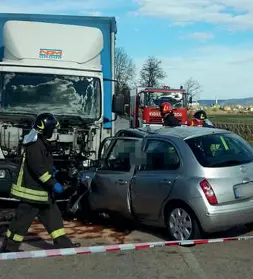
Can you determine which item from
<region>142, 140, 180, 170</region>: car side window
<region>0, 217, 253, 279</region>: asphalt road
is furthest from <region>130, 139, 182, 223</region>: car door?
<region>0, 217, 253, 279</region>: asphalt road

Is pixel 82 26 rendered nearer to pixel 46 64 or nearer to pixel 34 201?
pixel 46 64

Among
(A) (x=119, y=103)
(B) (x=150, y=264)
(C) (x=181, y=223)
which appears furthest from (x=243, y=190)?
(A) (x=119, y=103)

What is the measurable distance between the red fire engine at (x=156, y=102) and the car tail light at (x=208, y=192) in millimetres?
17977

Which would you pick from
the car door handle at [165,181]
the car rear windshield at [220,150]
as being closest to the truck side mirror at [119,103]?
the car rear windshield at [220,150]

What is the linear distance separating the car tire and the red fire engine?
693 inches

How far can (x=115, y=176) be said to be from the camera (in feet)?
26.4

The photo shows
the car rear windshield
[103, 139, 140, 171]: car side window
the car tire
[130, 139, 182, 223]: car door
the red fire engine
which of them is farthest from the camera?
the red fire engine

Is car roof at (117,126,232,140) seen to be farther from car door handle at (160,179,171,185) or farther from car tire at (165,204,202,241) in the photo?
car tire at (165,204,202,241)

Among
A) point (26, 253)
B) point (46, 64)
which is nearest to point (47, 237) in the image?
point (26, 253)

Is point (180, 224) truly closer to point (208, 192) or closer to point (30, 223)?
point (208, 192)

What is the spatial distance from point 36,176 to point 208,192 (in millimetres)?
2151

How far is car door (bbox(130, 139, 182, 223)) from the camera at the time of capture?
7.24 meters

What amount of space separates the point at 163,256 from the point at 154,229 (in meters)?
1.72

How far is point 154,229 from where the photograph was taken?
8.20 metres
